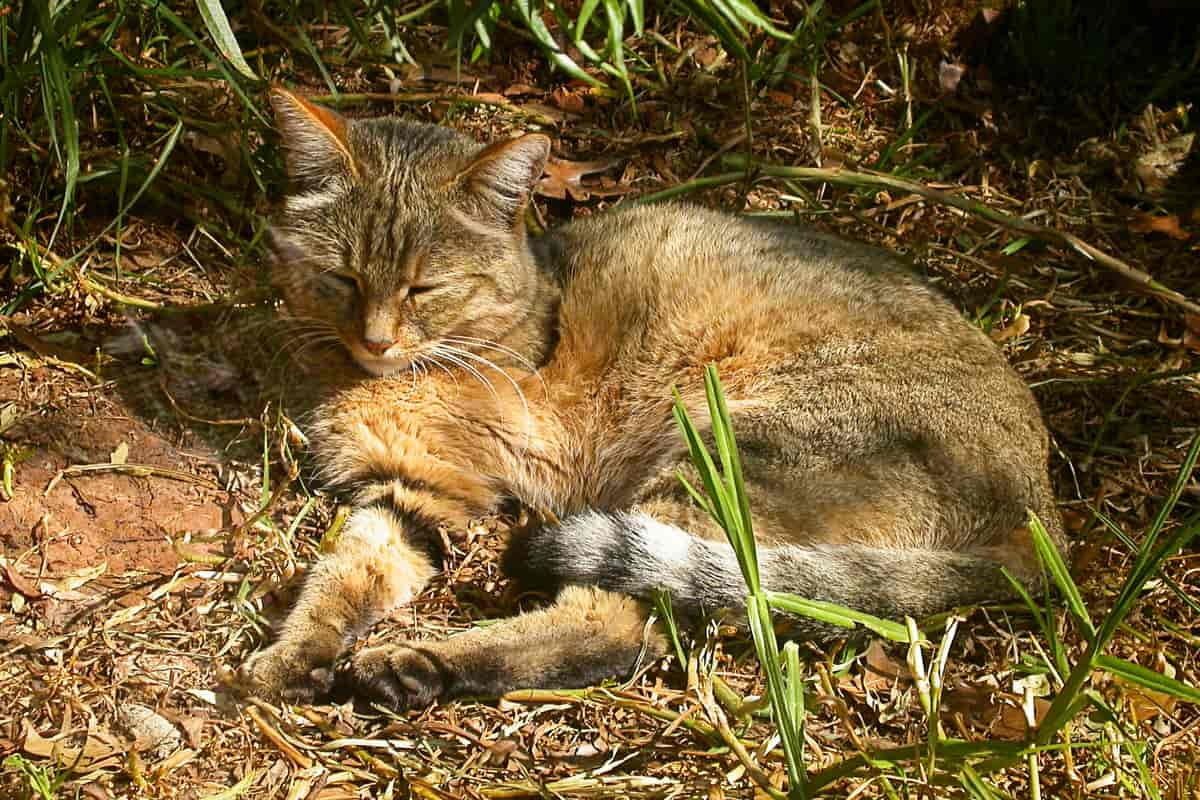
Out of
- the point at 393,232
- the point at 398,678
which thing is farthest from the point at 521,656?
the point at 393,232

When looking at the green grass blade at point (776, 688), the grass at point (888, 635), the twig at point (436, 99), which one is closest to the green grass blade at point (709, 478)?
the grass at point (888, 635)

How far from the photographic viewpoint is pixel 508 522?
3.39 metres

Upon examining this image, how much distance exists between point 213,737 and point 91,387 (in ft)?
4.52

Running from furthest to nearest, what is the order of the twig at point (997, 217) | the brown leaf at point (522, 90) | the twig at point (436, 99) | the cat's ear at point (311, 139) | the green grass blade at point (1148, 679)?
the brown leaf at point (522, 90) < the twig at point (436, 99) < the twig at point (997, 217) < the cat's ear at point (311, 139) < the green grass blade at point (1148, 679)

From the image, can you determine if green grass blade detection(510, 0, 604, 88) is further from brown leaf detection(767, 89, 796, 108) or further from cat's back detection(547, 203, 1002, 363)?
brown leaf detection(767, 89, 796, 108)

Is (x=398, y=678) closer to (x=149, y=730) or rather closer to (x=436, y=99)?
(x=149, y=730)

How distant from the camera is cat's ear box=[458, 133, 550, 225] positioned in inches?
123

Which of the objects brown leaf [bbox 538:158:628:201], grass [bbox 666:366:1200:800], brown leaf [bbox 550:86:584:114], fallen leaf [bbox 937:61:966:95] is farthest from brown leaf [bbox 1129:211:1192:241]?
grass [bbox 666:366:1200:800]

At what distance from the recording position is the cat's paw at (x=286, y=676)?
2627 millimetres

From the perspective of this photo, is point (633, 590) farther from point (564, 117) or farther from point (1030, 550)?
point (564, 117)

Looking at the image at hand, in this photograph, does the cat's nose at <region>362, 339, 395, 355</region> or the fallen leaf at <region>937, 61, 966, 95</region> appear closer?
the cat's nose at <region>362, 339, 395, 355</region>

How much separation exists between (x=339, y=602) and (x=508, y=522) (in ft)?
2.16

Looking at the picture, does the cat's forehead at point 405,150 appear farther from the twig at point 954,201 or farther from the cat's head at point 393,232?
the twig at point 954,201

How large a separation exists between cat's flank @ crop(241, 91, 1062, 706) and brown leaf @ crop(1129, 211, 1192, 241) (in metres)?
1.35
